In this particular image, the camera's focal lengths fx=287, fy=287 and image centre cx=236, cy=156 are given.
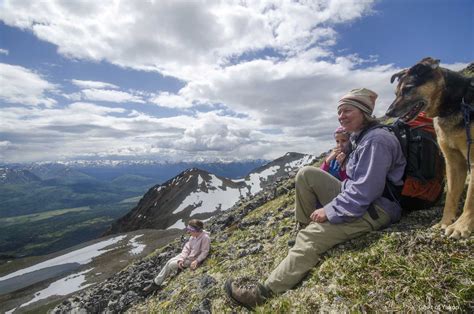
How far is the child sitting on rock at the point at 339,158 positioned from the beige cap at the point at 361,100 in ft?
6.17

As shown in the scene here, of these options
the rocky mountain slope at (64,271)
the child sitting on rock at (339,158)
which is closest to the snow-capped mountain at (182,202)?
the rocky mountain slope at (64,271)

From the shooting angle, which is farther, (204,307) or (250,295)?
(204,307)

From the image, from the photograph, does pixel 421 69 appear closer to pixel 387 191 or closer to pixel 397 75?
pixel 397 75

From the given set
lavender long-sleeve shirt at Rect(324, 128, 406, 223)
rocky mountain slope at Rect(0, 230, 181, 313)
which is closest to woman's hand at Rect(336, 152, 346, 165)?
lavender long-sleeve shirt at Rect(324, 128, 406, 223)

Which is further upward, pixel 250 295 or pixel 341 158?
pixel 341 158

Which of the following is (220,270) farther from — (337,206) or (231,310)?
(337,206)

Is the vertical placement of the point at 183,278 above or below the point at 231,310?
below

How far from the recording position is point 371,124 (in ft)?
21.5

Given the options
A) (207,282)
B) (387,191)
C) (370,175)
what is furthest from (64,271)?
(370,175)

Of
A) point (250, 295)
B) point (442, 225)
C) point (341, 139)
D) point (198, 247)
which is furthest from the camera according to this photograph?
point (198, 247)

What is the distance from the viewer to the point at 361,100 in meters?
6.34

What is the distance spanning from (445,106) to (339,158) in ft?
10.0

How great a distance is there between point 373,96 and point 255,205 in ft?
59.7

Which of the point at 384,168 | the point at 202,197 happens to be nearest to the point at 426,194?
the point at 384,168
